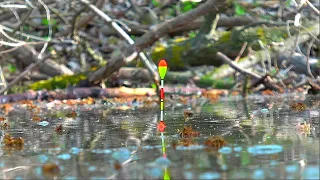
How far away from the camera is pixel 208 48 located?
11.0 metres

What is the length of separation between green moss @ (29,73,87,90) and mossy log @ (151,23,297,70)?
1283mm

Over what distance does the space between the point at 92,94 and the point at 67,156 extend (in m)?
6.17

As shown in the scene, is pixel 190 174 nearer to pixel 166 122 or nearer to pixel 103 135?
pixel 103 135

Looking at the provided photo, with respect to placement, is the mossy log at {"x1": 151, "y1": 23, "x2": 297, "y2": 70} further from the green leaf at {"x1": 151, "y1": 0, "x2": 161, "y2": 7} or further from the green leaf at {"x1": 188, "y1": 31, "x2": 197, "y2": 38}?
the green leaf at {"x1": 151, "y1": 0, "x2": 161, "y2": 7}

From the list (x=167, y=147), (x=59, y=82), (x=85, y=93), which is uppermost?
(x=59, y=82)

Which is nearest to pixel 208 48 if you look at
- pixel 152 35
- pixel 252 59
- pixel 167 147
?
pixel 252 59

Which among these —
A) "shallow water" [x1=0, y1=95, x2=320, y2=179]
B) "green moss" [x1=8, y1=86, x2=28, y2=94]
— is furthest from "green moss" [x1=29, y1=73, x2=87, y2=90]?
"shallow water" [x1=0, y1=95, x2=320, y2=179]

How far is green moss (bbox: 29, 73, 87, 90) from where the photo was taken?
35.8ft

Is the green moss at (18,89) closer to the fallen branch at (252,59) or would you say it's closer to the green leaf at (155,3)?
the green leaf at (155,3)

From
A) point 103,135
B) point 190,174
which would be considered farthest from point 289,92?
point 190,174

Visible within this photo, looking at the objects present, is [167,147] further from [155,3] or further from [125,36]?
[155,3]

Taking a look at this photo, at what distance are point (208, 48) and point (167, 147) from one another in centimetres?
696

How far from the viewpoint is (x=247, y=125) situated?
5281 millimetres

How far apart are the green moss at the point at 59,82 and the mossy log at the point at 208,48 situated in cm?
128
